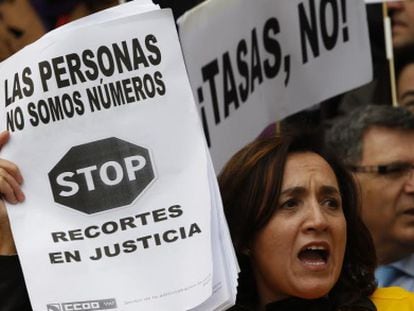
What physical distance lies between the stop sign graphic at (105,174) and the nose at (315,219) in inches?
25.4

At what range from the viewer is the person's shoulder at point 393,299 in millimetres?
3730

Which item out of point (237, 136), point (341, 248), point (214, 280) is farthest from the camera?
point (237, 136)

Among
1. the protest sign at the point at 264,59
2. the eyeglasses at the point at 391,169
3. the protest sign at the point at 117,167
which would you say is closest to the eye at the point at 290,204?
the protest sign at the point at 117,167

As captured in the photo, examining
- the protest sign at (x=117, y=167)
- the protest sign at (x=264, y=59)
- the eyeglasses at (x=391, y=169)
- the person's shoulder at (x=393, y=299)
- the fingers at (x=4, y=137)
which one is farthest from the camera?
the eyeglasses at (x=391, y=169)

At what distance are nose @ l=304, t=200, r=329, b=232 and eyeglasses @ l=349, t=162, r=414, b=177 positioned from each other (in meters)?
0.98

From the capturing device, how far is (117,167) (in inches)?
130

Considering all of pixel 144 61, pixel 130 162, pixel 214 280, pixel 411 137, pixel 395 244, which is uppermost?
pixel 144 61

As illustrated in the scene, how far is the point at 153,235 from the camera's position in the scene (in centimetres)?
331

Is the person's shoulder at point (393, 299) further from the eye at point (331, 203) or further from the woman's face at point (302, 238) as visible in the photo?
the eye at point (331, 203)

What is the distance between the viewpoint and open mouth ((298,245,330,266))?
3766 millimetres

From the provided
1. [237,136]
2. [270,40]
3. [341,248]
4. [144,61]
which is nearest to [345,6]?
[270,40]

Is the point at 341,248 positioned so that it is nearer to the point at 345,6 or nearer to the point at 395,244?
the point at 395,244

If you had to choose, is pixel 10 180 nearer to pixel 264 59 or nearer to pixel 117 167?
pixel 117 167

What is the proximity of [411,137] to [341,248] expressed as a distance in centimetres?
113
